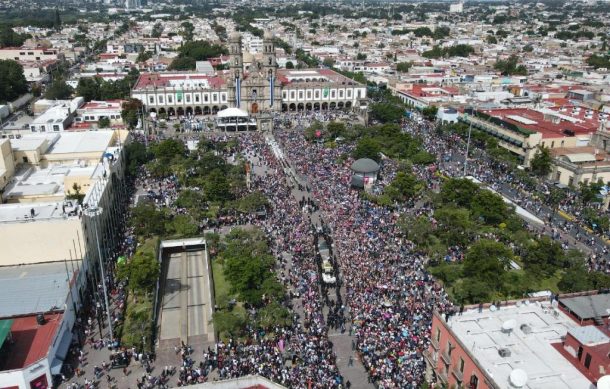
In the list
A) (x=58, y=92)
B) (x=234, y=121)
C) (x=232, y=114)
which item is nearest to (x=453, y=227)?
(x=232, y=114)

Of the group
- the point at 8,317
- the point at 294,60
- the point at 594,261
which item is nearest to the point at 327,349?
the point at 8,317

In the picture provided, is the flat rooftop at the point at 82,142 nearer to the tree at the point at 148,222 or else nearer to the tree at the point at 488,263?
the tree at the point at 148,222

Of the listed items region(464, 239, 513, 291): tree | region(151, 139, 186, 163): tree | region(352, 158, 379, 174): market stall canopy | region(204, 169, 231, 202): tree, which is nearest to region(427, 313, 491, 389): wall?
region(464, 239, 513, 291): tree

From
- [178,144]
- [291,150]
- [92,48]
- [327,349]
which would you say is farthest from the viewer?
[92,48]

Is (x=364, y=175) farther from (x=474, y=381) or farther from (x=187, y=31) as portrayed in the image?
(x=187, y=31)

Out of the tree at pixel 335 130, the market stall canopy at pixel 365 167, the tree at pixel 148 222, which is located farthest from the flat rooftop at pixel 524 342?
the tree at pixel 335 130

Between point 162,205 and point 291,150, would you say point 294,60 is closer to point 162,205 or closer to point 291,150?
point 291,150
